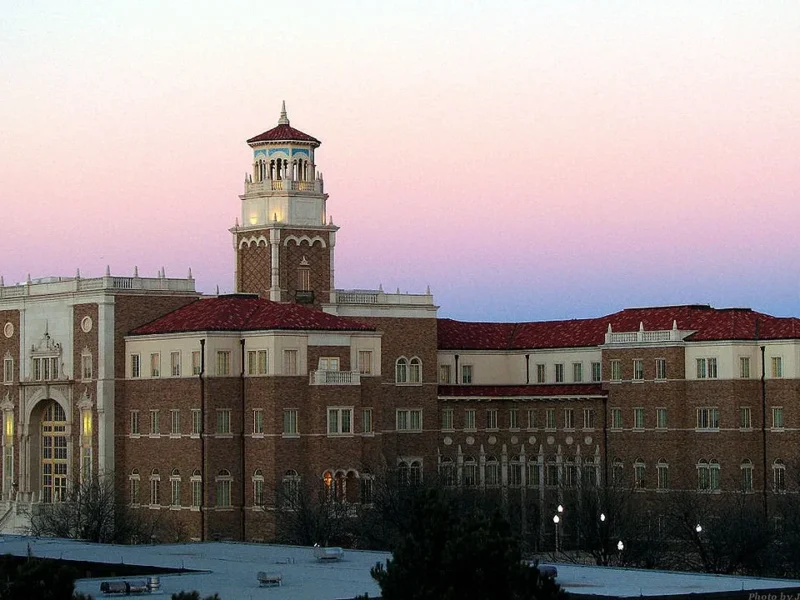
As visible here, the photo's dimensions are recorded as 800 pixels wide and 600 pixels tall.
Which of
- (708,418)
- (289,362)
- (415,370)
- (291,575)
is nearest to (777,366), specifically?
(708,418)

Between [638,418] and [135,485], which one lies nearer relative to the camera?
[135,485]

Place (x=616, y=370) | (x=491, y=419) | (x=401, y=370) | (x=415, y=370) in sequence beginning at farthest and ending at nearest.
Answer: (x=491, y=419), (x=415, y=370), (x=401, y=370), (x=616, y=370)

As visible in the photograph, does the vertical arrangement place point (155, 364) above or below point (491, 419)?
above

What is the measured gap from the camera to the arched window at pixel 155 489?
145 m

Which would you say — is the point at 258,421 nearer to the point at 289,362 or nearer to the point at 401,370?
the point at 289,362

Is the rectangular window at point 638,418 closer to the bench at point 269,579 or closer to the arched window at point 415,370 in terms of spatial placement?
the arched window at point 415,370

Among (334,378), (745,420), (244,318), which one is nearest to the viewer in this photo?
(334,378)

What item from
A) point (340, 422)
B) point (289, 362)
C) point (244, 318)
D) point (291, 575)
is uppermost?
point (244, 318)

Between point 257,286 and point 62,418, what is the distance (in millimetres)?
14791

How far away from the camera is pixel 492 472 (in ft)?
525

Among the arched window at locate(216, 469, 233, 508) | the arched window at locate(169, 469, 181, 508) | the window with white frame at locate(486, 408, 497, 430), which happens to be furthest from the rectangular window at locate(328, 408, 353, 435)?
the window with white frame at locate(486, 408, 497, 430)

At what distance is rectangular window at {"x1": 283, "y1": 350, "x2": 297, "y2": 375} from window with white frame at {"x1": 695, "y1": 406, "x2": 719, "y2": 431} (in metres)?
25.0

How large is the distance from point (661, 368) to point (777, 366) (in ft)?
25.8

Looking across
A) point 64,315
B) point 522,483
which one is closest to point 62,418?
point 64,315
